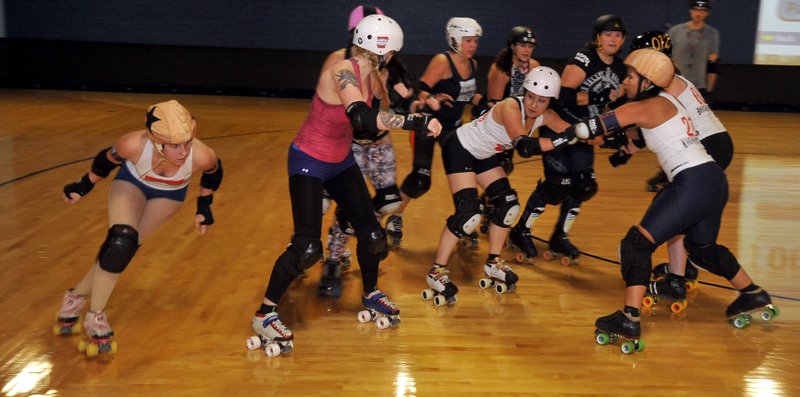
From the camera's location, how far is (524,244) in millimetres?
5383

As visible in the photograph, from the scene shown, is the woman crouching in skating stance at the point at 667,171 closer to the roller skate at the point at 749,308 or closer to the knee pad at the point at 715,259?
the knee pad at the point at 715,259

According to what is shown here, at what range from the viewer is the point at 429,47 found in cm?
1280

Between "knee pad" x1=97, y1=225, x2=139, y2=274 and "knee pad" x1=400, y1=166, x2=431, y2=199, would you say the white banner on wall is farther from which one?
"knee pad" x1=97, y1=225, x2=139, y2=274

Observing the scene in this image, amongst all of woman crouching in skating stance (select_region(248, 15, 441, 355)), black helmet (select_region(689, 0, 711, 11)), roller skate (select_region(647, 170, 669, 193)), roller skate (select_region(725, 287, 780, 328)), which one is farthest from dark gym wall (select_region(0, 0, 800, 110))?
woman crouching in skating stance (select_region(248, 15, 441, 355))

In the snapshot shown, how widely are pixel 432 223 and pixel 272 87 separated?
24.6ft

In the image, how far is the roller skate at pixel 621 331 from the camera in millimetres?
3914

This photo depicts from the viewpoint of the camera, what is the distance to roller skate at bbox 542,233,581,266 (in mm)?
5301

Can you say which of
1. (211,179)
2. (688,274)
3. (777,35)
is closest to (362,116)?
(211,179)

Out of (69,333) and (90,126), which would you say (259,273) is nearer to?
(69,333)

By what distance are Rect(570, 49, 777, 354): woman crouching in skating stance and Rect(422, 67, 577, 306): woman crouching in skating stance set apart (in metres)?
0.52

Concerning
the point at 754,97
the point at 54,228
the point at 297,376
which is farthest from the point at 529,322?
the point at 754,97

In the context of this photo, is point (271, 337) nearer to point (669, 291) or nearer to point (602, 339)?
point (602, 339)

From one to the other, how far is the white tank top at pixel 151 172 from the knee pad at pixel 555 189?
236 cm

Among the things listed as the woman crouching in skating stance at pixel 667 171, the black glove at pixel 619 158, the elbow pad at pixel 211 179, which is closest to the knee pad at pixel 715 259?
the woman crouching in skating stance at pixel 667 171
